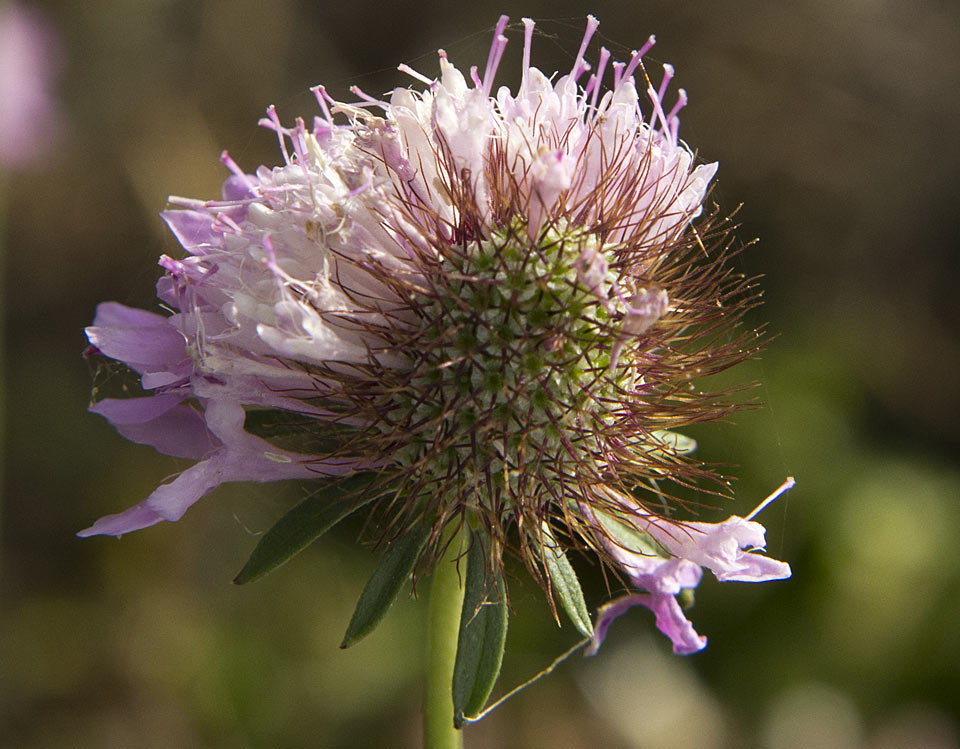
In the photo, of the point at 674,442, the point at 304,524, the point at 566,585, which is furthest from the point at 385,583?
the point at 674,442

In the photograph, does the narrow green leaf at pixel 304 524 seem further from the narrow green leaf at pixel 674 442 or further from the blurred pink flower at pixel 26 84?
the blurred pink flower at pixel 26 84

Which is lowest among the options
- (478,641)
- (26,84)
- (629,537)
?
(26,84)

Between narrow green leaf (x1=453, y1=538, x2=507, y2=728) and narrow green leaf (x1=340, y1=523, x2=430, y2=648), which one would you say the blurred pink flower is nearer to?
narrow green leaf (x1=340, y1=523, x2=430, y2=648)

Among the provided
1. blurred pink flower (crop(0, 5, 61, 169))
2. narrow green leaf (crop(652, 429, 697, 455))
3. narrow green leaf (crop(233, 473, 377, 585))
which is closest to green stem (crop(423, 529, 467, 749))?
narrow green leaf (crop(233, 473, 377, 585))

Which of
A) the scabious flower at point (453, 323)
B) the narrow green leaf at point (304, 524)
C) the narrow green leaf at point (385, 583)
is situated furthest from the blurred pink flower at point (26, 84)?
the narrow green leaf at point (385, 583)

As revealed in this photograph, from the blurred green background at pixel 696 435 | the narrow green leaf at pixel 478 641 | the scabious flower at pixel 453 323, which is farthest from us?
the blurred green background at pixel 696 435

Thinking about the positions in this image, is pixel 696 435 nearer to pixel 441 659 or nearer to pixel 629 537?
pixel 629 537
